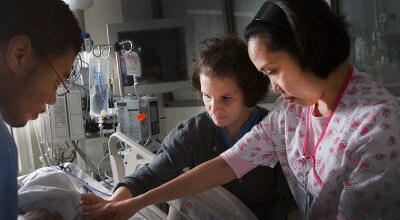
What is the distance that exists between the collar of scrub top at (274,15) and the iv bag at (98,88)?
2.27 m

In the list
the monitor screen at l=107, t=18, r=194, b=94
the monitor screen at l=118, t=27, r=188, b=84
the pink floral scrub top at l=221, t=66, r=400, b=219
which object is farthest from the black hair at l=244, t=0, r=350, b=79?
the monitor screen at l=118, t=27, r=188, b=84

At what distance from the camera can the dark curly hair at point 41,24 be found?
0.88 m

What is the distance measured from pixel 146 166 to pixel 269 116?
1.78ft

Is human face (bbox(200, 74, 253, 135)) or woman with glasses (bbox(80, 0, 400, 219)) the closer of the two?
woman with glasses (bbox(80, 0, 400, 219))

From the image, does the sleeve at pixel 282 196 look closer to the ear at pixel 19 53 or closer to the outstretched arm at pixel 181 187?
the outstretched arm at pixel 181 187

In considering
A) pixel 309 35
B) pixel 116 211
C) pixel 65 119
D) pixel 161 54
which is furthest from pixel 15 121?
pixel 161 54

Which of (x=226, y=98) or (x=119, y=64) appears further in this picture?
(x=119, y=64)

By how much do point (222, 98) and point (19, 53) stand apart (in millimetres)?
894

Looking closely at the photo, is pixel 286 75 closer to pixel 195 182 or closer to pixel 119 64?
pixel 195 182

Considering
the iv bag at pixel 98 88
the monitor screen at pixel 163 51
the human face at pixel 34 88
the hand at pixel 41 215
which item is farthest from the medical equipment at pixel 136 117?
the human face at pixel 34 88

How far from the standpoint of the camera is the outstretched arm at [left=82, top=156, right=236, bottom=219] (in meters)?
1.42

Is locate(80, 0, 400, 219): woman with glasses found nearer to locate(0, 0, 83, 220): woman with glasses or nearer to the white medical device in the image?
locate(0, 0, 83, 220): woman with glasses

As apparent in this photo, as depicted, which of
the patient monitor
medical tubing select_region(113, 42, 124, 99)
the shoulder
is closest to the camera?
the patient monitor

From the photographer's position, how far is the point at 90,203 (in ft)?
4.87
